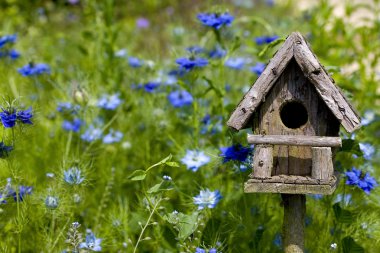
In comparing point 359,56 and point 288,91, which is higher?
point 359,56

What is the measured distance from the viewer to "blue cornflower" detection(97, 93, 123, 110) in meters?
3.06

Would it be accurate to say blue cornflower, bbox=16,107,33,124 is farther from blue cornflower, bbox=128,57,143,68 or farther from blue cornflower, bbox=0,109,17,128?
blue cornflower, bbox=128,57,143,68

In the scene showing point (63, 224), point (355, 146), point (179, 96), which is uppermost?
point (179, 96)

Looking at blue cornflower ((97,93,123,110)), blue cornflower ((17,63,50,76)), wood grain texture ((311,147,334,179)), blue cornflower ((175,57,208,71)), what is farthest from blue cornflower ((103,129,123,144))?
wood grain texture ((311,147,334,179))

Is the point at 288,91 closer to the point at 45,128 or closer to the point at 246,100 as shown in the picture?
the point at 246,100

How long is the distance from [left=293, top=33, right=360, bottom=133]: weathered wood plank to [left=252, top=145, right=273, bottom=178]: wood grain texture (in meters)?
0.24

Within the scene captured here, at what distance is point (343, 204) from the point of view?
2.27 meters

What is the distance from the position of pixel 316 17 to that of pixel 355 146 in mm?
2110

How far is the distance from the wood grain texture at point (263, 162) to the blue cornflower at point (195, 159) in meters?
0.59

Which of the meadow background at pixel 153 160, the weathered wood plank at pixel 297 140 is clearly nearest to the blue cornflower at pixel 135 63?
the meadow background at pixel 153 160

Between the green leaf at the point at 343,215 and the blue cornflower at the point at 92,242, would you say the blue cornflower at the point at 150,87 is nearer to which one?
the blue cornflower at the point at 92,242

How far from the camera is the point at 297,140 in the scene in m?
1.86

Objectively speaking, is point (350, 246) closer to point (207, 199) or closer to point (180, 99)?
point (207, 199)

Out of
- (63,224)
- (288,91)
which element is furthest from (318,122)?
(63,224)
